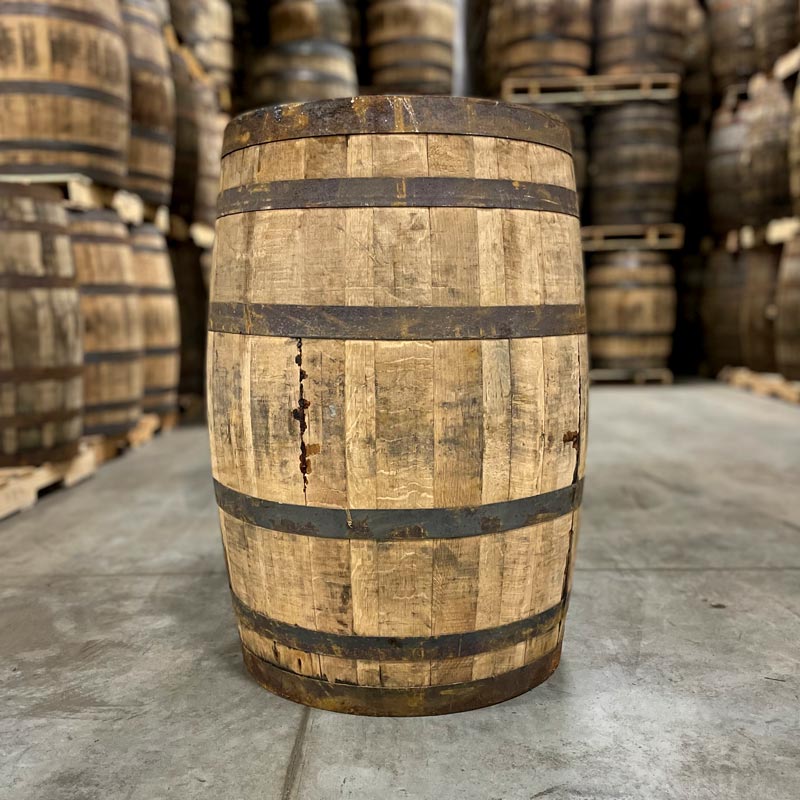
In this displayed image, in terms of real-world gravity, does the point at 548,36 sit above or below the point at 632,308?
above

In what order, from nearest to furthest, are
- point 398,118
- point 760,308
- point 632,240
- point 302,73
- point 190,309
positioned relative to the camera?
1. point 398,118
2. point 190,309
3. point 760,308
4. point 302,73
5. point 632,240

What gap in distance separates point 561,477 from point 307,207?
99 cm

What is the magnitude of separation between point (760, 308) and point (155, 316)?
5963mm

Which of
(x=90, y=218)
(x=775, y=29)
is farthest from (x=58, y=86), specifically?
(x=775, y=29)

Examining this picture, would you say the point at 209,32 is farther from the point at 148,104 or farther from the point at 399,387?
the point at 399,387

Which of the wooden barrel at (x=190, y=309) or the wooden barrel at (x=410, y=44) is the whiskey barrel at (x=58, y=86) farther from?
the wooden barrel at (x=410, y=44)

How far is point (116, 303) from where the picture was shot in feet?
17.5

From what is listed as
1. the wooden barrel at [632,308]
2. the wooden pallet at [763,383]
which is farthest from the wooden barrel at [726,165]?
the wooden pallet at [763,383]

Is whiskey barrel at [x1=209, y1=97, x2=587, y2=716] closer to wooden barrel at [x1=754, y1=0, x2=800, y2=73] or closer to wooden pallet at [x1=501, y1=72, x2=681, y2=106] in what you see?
wooden barrel at [x1=754, y1=0, x2=800, y2=73]

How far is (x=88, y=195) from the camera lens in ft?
17.1

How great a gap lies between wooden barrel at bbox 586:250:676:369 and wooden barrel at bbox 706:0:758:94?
238cm

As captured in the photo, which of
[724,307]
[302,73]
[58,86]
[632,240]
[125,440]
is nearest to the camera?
[58,86]

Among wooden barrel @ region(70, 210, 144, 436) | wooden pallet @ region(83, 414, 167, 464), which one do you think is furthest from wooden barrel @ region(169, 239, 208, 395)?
wooden barrel @ region(70, 210, 144, 436)

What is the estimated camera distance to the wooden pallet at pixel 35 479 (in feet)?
13.6
